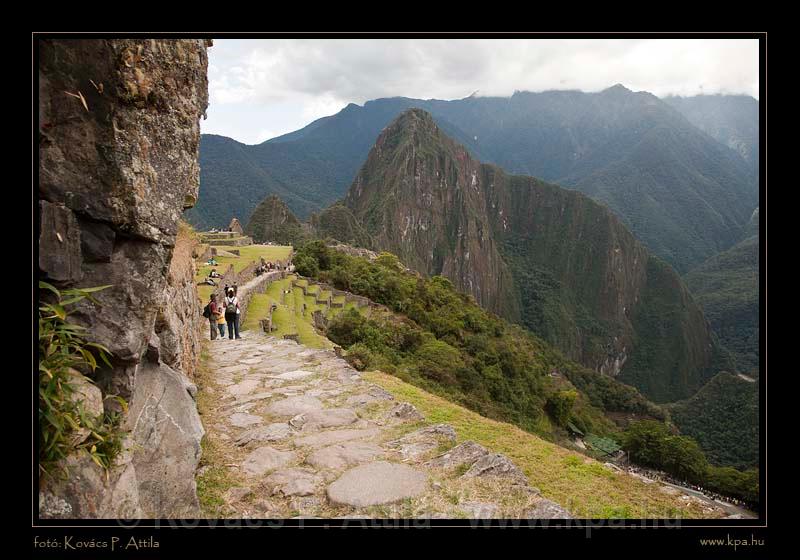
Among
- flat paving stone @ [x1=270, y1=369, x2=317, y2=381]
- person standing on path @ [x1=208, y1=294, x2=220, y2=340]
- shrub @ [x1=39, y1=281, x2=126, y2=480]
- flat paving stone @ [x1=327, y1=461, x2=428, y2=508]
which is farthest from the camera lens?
person standing on path @ [x1=208, y1=294, x2=220, y2=340]

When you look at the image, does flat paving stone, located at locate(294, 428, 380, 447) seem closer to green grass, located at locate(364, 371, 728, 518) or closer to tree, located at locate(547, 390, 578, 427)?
green grass, located at locate(364, 371, 728, 518)

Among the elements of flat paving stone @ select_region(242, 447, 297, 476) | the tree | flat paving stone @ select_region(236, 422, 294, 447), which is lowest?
the tree

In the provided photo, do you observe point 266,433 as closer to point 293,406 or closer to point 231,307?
point 293,406

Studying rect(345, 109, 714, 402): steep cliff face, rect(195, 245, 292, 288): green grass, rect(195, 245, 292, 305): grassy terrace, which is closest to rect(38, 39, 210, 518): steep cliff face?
rect(195, 245, 292, 305): grassy terrace

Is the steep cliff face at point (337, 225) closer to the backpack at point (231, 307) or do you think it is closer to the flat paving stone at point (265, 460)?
the backpack at point (231, 307)

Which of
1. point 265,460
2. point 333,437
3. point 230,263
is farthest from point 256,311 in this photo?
point 265,460

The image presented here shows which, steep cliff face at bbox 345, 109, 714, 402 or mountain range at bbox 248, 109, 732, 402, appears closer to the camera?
mountain range at bbox 248, 109, 732, 402

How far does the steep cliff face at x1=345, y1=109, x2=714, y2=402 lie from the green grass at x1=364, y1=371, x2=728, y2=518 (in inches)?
3823

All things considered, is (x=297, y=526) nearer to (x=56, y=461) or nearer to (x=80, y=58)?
(x=56, y=461)

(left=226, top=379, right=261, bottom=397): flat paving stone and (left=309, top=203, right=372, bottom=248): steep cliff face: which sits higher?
(left=309, top=203, right=372, bottom=248): steep cliff face

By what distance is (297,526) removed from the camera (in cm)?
233

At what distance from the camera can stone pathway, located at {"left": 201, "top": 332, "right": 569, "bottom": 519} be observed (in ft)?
10.8

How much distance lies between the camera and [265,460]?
4008mm
